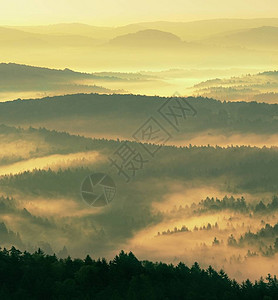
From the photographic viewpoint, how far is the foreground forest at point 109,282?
4053 inches

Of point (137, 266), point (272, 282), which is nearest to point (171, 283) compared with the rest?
point (137, 266)

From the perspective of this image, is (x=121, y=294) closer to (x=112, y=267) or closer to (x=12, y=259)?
(x=112, y=267)

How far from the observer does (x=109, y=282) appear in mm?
112312

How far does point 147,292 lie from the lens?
103 meters

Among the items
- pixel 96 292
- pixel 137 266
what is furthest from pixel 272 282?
pixel 96 292

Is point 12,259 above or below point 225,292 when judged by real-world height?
above

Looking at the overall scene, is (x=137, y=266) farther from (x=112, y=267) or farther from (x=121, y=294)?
(x=121, y=294)

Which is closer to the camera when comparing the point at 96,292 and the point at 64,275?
the point at 96,292

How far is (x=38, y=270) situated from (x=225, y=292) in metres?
31.4

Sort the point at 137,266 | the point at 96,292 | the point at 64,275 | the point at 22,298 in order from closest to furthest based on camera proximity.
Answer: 1. the point at 22,298
2. the point at 96,292
3. the point at 64,275
4. the point at 137,266

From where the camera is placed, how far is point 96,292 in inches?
4163

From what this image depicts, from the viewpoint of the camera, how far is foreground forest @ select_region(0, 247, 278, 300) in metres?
103

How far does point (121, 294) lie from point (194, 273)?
89.0 ft

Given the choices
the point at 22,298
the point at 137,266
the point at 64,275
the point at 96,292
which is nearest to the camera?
the point at 22,298
